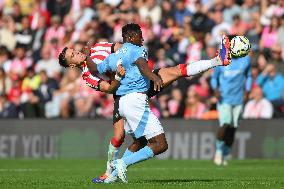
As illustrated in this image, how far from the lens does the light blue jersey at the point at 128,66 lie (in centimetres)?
1380

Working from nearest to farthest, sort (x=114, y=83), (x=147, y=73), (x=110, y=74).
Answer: (x=147, y=73) → (x=114, y=83) → (x=110, y=74)

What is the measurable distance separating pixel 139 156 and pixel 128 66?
49.6 inches

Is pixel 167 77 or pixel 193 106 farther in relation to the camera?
pixel 193 106

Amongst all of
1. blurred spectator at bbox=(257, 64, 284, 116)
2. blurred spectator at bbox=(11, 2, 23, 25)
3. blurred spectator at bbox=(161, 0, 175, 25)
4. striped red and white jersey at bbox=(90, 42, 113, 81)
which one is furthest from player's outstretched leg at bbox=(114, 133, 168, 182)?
blurred spectator at bbox=(11, 2, 23, 25)

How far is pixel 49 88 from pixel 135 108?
13022 millimetres

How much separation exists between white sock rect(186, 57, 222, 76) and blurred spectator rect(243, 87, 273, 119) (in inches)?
352

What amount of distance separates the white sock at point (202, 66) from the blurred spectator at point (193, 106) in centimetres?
991

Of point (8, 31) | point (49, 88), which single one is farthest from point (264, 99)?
point (8, 31)

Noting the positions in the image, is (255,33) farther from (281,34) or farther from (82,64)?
(82,64)

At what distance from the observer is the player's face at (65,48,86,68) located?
1441cm

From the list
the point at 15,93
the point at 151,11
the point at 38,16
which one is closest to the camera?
the point at 151,11

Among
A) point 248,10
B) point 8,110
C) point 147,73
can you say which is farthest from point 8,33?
point 147,73

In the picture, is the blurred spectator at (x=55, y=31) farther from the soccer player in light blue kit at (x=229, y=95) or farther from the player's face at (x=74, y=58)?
the player's face at (x=74, y=58)

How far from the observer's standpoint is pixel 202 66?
1416cm
